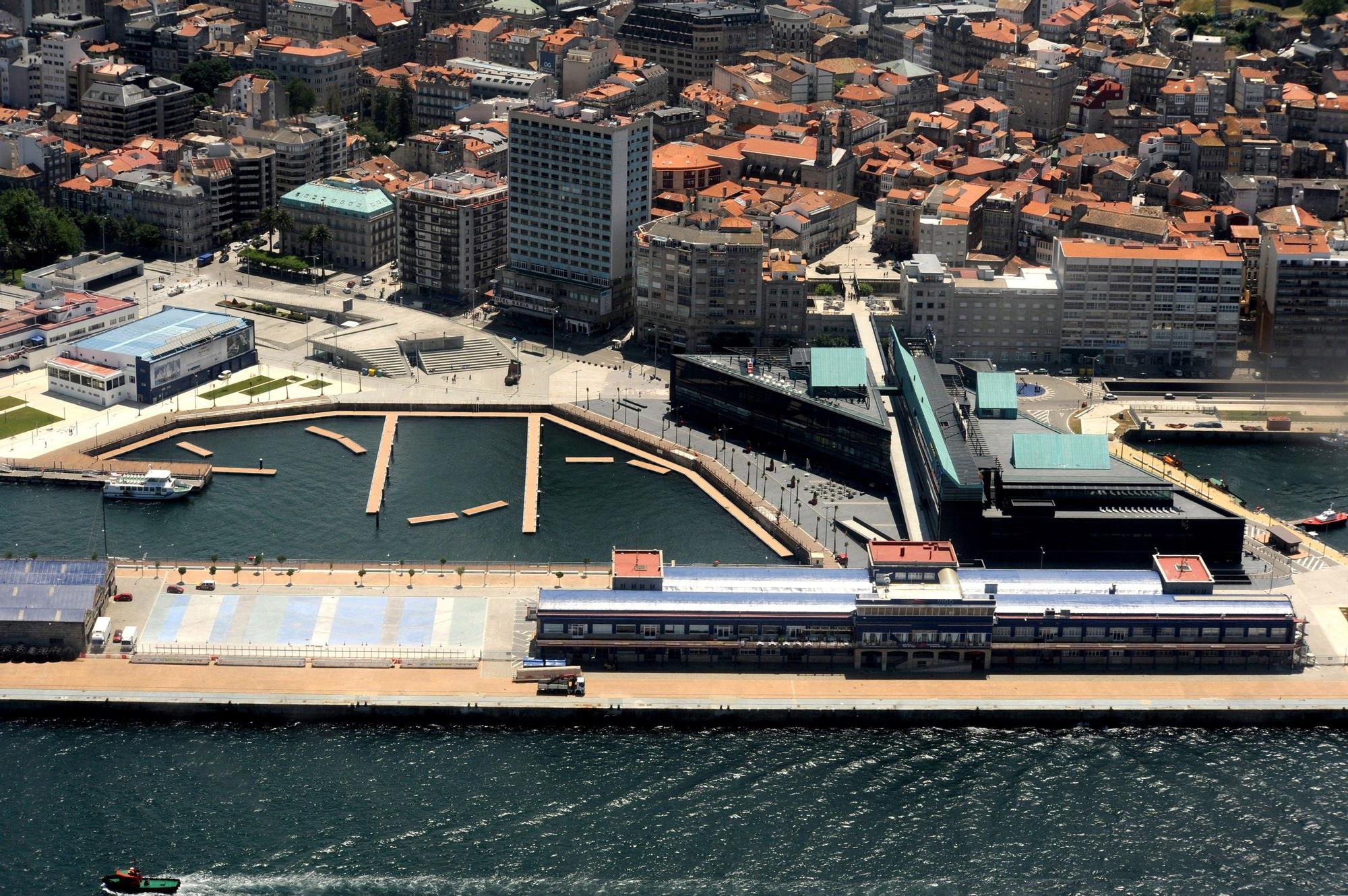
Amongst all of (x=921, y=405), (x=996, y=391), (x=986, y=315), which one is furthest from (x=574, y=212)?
(x=996, y=391)

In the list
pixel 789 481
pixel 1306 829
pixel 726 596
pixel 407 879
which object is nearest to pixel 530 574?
pixel 726 596

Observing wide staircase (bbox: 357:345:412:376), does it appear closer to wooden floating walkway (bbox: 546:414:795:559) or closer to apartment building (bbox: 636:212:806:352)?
wooden floating walkway (bbox: 546:414:795:559)

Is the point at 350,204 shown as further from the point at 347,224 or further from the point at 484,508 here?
the point at 484,508

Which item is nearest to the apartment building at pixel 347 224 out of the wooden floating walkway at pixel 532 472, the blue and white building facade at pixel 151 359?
the blue and white building facade at pixel 151 359

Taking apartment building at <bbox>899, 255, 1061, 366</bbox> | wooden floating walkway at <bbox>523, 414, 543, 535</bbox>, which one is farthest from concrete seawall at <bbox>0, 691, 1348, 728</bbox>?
apartment building at <bbox>899, 255, 1061, 366</bbox>

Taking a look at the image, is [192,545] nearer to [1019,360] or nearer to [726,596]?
[726,596]
